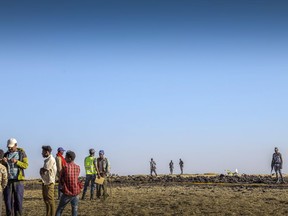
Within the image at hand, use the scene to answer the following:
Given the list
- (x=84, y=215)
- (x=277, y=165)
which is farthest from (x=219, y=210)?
(x=277, y=165)

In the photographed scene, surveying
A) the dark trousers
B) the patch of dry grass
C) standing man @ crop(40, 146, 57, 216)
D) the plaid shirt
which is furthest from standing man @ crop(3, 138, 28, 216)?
the patch of dry grass

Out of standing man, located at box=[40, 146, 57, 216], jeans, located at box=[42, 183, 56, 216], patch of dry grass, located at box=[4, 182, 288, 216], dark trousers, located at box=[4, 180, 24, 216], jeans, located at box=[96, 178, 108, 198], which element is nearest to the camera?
standing man, located at box=[40, 146, 57, 216]

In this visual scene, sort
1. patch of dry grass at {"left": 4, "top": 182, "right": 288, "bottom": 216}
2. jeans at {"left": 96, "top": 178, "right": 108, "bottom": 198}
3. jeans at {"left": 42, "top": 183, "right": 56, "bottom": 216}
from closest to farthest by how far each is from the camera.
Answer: jeans at {"left": 42, "top": 183, "right": 56, "bottom": 216}
patch of dry grass at {"left": 4, "top": 182, "right": 288, "bottom": 216}
jeans at {"left": 96, "top": 178, "right": 108, "bottom": 198}

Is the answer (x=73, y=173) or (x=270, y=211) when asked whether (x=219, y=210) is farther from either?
(x=73, y=173)

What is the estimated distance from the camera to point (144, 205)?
17766 millimetres

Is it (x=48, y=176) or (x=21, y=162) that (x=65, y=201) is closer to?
(x=48, y=176)

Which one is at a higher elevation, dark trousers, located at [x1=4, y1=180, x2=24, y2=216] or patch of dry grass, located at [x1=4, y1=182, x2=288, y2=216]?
dark trousers, located at [x1=4, y1=180, x2=24, y2=216]

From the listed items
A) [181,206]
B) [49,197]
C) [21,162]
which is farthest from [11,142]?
[181,206]

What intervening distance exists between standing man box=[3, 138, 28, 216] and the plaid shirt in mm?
1942

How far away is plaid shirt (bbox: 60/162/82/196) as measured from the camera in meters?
11.6

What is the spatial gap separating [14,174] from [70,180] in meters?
2.35

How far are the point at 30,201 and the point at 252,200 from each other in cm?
914

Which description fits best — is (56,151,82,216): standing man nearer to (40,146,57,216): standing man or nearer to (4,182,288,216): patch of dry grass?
(40,146,57,216): standing man

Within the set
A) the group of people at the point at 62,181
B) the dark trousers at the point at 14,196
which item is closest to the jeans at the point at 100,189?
the group of people at the point at 62,181
